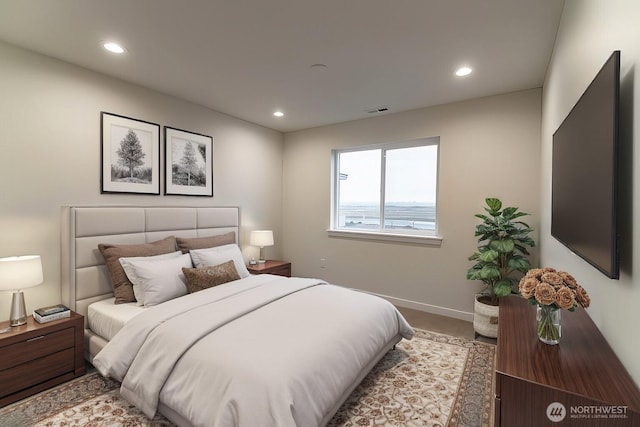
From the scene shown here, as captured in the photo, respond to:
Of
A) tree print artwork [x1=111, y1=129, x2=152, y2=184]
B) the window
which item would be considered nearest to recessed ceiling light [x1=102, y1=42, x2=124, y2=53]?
tree print artwork [x1=111, y1=129, x2=152, y2=184]

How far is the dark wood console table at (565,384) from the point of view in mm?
908

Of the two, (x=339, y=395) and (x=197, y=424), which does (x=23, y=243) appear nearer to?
(x=197, y=424)

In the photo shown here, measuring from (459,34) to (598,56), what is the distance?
3.48ft

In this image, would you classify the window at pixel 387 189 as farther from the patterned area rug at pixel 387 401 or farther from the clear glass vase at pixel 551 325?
the clear glass vase at pixel 551 325

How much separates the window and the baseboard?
2.92 feet

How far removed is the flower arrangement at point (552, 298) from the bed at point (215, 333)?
3.51ft

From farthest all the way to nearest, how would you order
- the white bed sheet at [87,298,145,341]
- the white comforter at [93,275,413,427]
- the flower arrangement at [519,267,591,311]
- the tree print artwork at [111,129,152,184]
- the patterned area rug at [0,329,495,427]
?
the tree print artwork at [111,129,152,184] → the white bed sheet at [87,298,145,341] → the patterned area rug at [0,329,495,427] → the white comforter at [93,275,413,427] → the flower arrangement at [519,267,591,311]

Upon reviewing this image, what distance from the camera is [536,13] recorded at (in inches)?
76.7

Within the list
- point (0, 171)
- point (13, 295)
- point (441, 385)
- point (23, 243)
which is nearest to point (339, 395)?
Answer: point (441, 385)

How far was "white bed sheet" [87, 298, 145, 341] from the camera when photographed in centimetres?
229

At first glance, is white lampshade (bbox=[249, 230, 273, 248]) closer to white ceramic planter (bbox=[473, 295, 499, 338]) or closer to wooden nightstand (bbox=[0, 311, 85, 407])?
wooden nightstand (bbox=[0, 311, 85, 407])

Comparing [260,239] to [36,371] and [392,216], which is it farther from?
[36,371]

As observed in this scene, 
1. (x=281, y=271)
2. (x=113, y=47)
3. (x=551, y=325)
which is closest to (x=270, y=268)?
(x=281, y=271)

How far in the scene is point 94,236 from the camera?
2715mm
